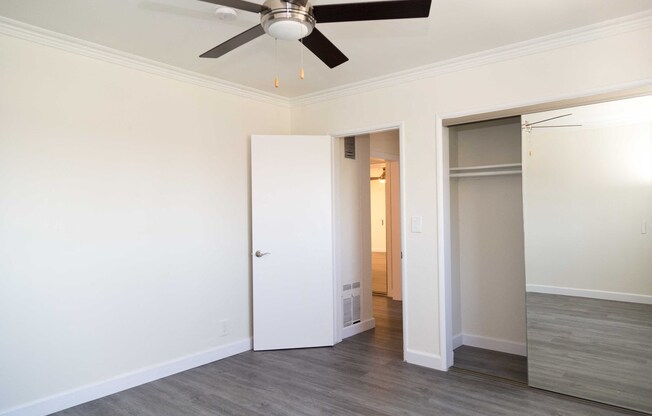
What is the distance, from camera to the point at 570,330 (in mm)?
3100

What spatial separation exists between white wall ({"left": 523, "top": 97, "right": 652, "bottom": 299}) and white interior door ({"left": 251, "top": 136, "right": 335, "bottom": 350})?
1.89m

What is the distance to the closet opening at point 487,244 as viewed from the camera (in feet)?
12.6

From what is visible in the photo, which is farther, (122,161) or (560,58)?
(122,161)

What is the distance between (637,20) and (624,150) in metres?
0.84

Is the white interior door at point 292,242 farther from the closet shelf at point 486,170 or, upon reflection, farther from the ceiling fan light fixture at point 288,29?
the ceiling fan light fixture at point 288,29

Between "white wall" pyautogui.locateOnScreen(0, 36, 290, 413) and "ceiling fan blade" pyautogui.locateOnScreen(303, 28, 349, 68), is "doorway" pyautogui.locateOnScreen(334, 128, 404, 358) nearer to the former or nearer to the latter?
"white wall" pyautogui.locateOnScreen(0, 36, 290, 413)

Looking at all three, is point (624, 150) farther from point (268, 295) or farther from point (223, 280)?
point (223, 280)

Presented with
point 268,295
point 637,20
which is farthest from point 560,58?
point 268,295

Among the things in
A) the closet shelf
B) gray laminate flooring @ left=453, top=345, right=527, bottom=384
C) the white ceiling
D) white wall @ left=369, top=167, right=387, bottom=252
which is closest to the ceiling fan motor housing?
the white ceiling

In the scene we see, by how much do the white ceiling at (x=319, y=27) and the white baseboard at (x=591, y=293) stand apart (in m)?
1.85

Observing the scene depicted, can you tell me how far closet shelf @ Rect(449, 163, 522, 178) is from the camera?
377 cm

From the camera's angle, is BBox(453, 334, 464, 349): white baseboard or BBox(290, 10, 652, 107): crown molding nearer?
BBox(290, 10, 652, 107): crown molding

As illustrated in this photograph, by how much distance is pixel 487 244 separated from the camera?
4.04 meters

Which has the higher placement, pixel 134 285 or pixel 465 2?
pixel 465 2
